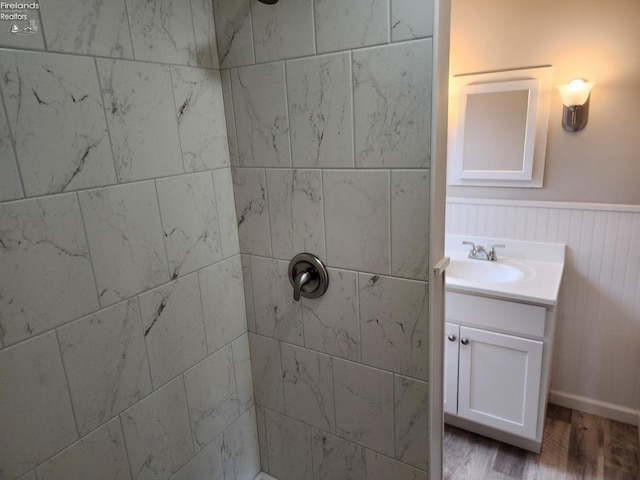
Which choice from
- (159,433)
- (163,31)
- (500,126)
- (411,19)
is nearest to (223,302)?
(159,433)

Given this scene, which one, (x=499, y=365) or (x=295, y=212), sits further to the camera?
(x=499, y=365)

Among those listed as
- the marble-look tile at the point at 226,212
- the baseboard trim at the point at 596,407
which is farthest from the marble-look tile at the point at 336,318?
the baseboard trim at the point at 596,407

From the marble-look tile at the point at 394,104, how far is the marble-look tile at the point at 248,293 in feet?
1.46

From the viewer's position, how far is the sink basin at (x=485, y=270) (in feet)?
6.47

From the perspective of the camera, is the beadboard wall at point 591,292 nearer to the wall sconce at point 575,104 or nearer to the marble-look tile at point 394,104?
the wall sconce at point 575,104

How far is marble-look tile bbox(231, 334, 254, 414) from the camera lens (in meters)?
1.11

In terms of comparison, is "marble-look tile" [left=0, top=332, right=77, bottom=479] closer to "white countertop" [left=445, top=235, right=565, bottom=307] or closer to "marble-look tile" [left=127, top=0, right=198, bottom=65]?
"marble-look tile" [left=127, top=0, right=198, bottom=65]

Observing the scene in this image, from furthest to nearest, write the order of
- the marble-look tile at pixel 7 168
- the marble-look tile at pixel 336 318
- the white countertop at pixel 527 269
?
the white countertop at pixel 527 269 < the marble-look tile at pixel 336 318 < the marble-look tile at pixel 7 168

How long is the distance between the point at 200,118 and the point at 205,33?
19cm

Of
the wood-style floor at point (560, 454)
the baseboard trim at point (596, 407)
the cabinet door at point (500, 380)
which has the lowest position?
the wood-style floor at point (560, 454)

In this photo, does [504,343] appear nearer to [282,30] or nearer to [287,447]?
[287,447]

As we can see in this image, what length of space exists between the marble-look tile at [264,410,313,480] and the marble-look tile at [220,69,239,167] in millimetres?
735

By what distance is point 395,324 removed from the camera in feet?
2.92

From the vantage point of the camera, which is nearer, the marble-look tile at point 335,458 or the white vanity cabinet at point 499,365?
the marble-look tile at point 335,458
